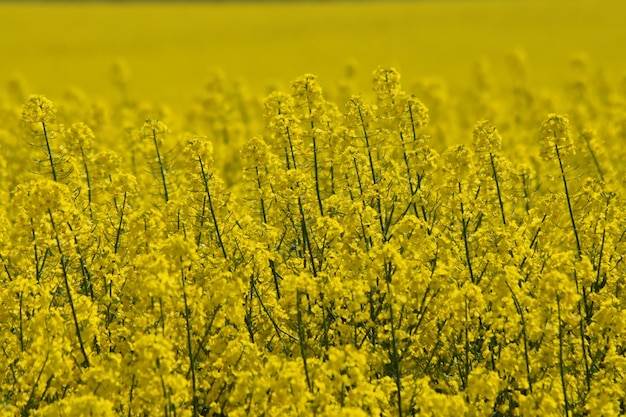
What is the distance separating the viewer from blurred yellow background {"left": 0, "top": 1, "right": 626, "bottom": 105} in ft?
79.3

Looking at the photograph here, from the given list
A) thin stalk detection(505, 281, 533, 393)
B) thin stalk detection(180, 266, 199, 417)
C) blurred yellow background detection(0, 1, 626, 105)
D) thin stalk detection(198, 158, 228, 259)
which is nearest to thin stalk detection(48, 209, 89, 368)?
thin stalk detection(180, 266, 199, 417)

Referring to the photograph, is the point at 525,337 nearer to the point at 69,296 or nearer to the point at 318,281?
the point at 318,281

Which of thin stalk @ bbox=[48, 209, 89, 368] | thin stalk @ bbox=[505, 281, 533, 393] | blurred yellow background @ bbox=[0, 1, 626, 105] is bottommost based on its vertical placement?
thin stalk @ bbox=[505, 281, 533, 393]

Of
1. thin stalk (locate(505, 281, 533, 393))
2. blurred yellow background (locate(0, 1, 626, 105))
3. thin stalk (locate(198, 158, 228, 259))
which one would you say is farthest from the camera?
blurred yellow background (locate(0, 1, 626, 105))

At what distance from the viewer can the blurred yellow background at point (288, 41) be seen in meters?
24.2

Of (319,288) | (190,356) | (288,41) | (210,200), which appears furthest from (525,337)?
(288,41)

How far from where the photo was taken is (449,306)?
15.0 feet

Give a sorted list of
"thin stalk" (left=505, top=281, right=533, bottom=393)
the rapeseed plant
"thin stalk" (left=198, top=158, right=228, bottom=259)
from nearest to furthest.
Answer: the rapeseed plant, "thin stalk" (left=505, top=281, right=533, bottom=393), "thin stalk" (left=198, top=158, right=228, bottom=259)

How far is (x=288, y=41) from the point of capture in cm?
3278

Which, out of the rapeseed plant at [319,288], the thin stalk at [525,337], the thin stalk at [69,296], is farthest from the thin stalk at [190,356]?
the thin stalk at [525,337]

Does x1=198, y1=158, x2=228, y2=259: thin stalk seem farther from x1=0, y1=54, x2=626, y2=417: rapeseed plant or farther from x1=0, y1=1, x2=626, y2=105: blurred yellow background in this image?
x1=0, y1=1, x2=626, y2=105: blurred yellow background

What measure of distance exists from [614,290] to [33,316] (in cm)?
327

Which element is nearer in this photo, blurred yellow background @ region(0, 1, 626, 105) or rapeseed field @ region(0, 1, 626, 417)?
rapeseed field @ region(0, 1, 626, 417)

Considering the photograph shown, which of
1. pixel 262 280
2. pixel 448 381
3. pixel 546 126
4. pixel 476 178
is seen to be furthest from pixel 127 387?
pixel 546 126
